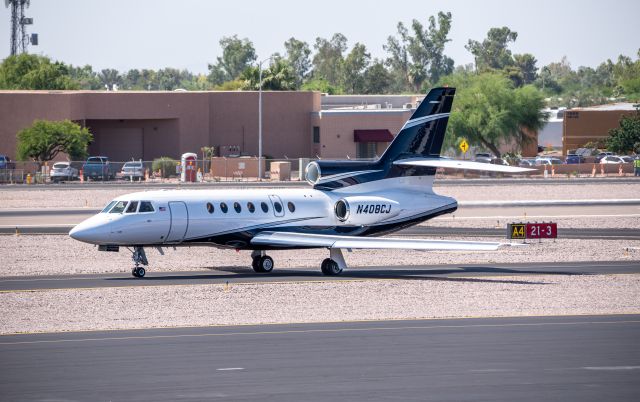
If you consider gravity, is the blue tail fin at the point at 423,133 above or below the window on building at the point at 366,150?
above

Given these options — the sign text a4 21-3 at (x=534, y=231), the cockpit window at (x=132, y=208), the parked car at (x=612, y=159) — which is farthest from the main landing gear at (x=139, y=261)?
the parked car at (x=612, y=159)

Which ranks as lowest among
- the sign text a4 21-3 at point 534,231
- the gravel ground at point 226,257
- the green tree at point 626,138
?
the gravel ground at point 226,257

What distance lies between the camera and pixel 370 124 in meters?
99.0

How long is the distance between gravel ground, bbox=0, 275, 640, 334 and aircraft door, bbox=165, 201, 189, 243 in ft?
9.24

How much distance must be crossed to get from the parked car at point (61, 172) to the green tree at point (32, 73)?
1865 inches

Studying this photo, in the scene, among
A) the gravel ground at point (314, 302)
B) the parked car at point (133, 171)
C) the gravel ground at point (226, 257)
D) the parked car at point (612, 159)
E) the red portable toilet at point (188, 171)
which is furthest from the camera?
the parked car at point (612, 159)

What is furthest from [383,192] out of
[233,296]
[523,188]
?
[523,188]

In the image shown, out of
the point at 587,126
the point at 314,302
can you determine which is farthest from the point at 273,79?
the point at 314,302

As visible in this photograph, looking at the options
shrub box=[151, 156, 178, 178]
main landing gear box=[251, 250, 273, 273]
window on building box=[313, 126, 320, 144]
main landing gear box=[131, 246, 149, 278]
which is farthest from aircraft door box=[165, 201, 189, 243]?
window on building box=[313, 126, 320, 144]

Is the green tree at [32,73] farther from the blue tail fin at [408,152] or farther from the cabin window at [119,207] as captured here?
the cabin window at [119,207]

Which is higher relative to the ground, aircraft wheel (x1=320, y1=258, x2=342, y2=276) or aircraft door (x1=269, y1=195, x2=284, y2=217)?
aircraft door (x1=269, y1=195, x2=284, y2=217)

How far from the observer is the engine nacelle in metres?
35.7

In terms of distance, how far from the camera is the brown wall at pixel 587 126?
119 metres

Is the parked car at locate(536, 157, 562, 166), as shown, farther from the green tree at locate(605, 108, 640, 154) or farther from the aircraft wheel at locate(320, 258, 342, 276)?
the aircraft wheel at locate(320, 258, 342, 276)
